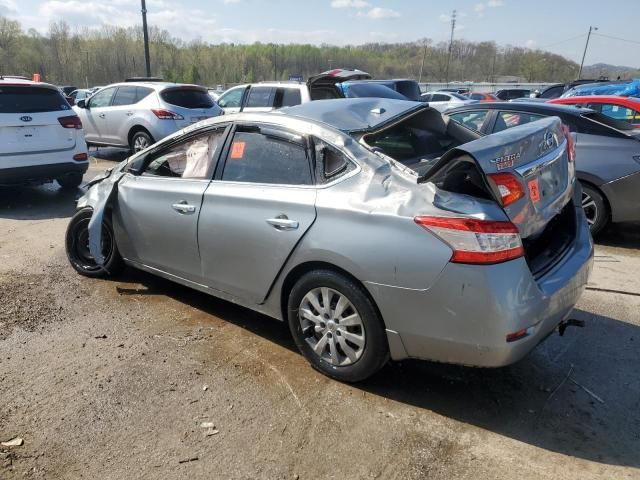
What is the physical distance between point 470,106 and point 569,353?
155 inches

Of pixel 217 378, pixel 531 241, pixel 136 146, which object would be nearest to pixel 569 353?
pixel 531 241

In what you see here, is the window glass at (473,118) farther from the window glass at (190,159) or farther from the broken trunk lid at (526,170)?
the window glass at (190,159)

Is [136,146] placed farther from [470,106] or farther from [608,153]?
[608,153]

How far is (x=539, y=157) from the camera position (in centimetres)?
287

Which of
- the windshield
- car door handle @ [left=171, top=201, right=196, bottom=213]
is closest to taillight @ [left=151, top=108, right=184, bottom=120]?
the windshield

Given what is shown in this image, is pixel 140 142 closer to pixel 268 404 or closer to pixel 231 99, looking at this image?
pixel 231 99

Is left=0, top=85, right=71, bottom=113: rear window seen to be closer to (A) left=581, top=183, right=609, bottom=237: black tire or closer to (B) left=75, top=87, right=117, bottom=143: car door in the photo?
(B) left=75, top=87, right=117, bottom=143: car door

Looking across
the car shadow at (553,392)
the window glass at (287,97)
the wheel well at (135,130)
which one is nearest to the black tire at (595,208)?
the car shadow at (553,392)

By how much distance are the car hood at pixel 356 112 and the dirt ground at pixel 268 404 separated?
158 cm

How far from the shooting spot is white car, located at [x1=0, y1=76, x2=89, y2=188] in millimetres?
7051

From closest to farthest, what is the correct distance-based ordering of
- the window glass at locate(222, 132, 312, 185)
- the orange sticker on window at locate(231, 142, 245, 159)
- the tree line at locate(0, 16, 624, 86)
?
the window glass at locate(222, 132, 312, 185)
the orange sticker on window at locate(231, 142, 245, 159)
the tree line at locate(0, 16, 624, 86)

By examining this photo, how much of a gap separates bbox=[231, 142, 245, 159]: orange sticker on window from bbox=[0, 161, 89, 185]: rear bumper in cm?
509

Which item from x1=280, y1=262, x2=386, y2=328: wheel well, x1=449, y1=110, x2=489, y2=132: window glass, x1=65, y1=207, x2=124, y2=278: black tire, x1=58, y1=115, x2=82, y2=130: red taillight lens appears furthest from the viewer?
x1=58, y1=115, x2=82, y2=130: red taillight lens

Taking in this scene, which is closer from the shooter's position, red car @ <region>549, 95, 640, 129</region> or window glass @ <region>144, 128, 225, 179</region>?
window glass @ <region>144, 128, 225, 179</region>
